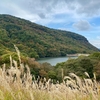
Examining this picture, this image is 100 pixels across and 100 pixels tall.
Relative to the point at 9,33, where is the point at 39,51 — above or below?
below

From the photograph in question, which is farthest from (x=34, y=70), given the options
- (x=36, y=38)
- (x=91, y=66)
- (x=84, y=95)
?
(x=36, y=38)

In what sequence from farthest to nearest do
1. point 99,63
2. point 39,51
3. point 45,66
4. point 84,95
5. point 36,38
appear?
point 36,38
point 39,51
point 45,66
point 99,63
point 84,95

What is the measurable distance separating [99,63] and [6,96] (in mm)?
31804

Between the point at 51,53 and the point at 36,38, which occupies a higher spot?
the point at 36,38

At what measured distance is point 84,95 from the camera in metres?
2.29

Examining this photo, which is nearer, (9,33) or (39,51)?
(39,51)

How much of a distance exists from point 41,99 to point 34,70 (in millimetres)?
33098

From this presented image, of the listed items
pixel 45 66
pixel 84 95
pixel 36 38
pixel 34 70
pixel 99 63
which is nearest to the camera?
pixel 84 95

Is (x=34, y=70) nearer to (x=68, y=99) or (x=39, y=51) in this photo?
(x=68, y=99)

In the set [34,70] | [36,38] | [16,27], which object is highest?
[16,27]

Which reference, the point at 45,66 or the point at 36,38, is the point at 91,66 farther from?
the point at 36,38

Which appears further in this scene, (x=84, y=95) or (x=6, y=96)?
(x=84, y=95)

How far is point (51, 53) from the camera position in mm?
108688

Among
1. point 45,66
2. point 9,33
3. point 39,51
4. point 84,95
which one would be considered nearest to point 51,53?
point 39,51
